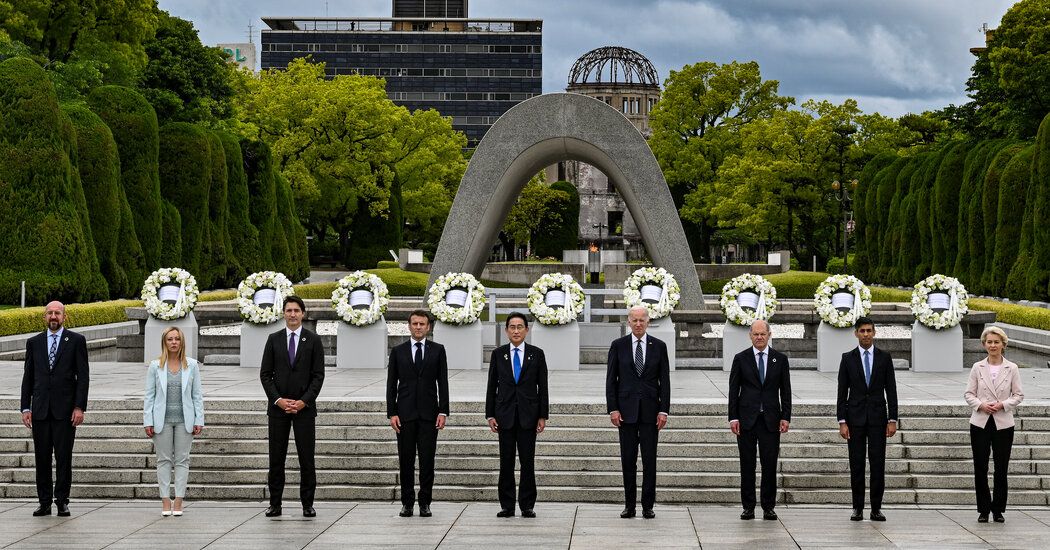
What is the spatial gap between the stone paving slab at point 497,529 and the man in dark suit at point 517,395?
66 centimetres

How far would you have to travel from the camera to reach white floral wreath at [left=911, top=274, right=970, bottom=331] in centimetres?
1537

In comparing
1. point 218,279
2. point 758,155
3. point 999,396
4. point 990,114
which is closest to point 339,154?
point 218,279

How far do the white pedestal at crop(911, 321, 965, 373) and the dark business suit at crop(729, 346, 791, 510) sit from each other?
7.87 m

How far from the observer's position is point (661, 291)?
1596 centimetres

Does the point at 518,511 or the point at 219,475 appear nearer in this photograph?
the point at 518,511

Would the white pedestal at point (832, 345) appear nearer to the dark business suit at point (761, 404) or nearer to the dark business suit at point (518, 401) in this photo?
the dark business suit at point (761, 404)

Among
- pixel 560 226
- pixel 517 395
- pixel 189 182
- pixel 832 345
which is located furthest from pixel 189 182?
pixel 560 226

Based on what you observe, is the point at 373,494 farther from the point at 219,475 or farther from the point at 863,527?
the point at 863,527

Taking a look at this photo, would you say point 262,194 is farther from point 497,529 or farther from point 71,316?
point 497,529

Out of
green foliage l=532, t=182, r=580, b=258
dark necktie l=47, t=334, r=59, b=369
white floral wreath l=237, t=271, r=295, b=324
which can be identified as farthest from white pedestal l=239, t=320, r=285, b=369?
green foliage l=532, t=182, r=580, b=258

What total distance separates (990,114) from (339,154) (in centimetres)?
2650

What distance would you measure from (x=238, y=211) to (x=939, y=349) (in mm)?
25995

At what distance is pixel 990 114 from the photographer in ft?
136

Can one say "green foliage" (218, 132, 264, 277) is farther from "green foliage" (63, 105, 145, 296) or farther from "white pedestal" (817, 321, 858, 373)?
"white pedestal" (817, 321, 858, 373)
